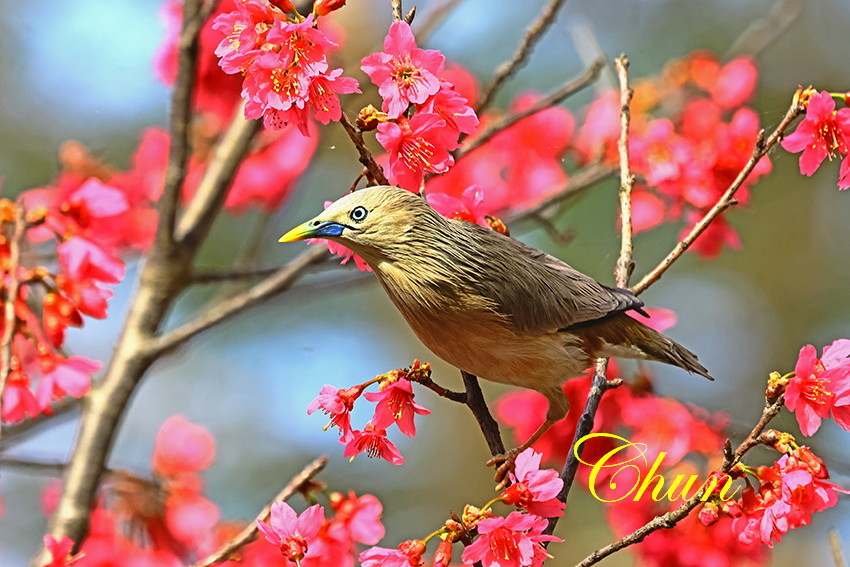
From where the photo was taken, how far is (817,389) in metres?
0.70

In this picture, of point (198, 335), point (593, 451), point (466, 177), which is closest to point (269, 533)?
point (593, 451)

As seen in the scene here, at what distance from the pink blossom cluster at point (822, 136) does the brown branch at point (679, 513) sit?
0.22 meters

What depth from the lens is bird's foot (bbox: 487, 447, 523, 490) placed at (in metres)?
0.73

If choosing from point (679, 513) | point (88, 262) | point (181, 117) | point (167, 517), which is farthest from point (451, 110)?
point (167, 517)

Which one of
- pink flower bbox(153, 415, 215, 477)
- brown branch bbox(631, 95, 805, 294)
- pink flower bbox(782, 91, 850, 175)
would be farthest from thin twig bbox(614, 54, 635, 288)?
pink flower bbox(153, 415, 215, 477)

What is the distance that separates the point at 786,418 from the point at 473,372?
0.32 m

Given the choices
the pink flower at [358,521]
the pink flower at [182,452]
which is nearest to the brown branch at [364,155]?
the pink flower at [358,521]

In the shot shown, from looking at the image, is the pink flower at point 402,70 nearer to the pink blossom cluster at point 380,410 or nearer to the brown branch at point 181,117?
the pink blossom cluster at point 380,410

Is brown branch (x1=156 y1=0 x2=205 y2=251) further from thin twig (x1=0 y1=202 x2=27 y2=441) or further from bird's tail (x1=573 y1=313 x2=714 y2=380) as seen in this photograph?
bird's tail (x1=573 y1=313 x2=714 y2=380)

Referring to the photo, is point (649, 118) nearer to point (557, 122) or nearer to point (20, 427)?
point (557, 122)

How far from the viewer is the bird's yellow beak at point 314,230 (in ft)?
2.06

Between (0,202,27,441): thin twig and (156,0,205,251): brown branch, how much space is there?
0.87 feet

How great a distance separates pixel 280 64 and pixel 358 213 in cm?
13

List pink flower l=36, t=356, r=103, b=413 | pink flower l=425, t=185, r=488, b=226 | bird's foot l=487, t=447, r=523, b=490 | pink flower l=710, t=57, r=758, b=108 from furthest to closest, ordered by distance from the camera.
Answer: pink flower l=710, t=57, r=758, b=108
pink flower l=36, t=356, r=103, b=413
pink flower l=425, t=185, r=488, b=226
bird's foot l=487, t=447, r=523, b=490
